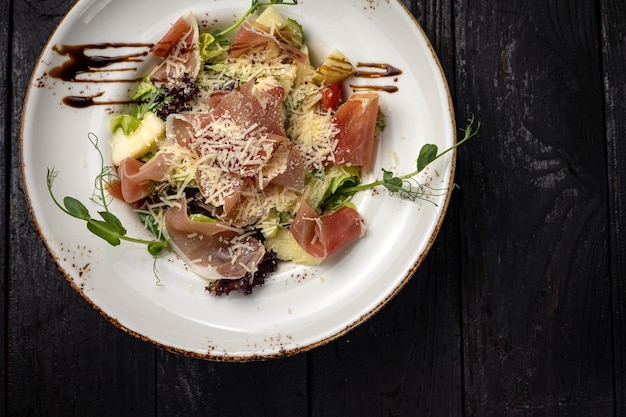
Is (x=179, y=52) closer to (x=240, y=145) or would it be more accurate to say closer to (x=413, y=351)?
(x=240, y=145)

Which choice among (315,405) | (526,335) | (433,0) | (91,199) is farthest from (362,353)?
(433,0)

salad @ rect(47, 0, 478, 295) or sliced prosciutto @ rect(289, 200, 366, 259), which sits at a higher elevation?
salad @ rect(47, 0, 478, 295)

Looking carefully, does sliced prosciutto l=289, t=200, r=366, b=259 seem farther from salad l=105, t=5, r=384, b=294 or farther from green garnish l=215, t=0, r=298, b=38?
green garnish l=215, t=0, r=298, b=38

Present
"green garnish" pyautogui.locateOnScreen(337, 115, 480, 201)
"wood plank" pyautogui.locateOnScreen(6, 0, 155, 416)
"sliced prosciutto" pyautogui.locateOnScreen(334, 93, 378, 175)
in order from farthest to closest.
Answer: "wood plank" pyautogui.locateOnScreen(6, 0, 155, 416), "sliced prosciutto" pyautogui.locateOnScreen(334, 93, 378, 175), "green garnish" pyautogui.locateOnScreen(337, 115, 480, 201)

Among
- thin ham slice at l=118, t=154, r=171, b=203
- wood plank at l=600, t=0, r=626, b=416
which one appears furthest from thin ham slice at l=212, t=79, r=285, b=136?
wood plank at l=600, t=0, r=626, b=416

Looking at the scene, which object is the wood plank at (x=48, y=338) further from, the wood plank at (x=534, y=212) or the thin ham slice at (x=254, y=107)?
the wood plank at (x=534, y=212)

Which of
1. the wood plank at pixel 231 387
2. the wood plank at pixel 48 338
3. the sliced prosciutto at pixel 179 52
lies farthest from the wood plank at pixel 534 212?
the wood plank at pixel 48 338

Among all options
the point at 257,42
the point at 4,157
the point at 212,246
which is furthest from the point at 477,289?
the point at 4,157

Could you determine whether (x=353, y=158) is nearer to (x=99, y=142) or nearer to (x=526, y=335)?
(x=99, y=142)
